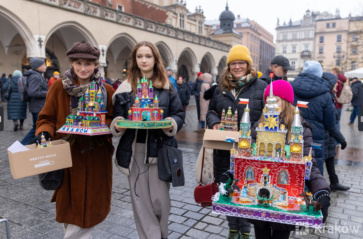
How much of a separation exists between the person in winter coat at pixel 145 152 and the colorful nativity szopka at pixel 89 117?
189mm

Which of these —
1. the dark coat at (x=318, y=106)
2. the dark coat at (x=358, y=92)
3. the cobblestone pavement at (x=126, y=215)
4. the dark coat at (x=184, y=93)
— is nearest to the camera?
the cobblestone pavement at (x=126, y=215)

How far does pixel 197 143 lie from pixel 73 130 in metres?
5.92

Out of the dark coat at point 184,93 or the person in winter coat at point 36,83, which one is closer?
the person in winter coat at point 36,83

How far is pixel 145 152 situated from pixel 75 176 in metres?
0.67

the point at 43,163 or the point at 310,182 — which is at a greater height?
the point at 43,163


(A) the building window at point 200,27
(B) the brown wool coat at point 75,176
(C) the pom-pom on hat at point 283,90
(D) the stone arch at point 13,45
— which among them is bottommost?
(B) the brown wool coat at point 75,176

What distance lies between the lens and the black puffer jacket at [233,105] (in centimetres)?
292

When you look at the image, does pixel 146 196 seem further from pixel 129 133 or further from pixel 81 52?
pixel 81 52

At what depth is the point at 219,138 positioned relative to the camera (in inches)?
103

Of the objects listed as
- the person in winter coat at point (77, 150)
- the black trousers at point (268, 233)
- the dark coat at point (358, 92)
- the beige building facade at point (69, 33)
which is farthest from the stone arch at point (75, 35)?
the black trousers at point (268, 233)

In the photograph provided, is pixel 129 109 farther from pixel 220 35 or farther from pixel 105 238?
pixel 220 35

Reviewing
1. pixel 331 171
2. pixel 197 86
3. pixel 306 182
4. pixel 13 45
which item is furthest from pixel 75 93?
pixel 13 45

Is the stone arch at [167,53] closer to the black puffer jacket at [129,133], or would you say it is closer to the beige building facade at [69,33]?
the beige building facade at [69,33]

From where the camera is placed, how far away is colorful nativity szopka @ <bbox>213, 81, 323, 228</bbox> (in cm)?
194
